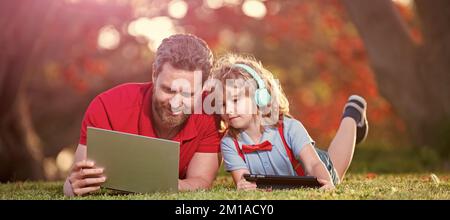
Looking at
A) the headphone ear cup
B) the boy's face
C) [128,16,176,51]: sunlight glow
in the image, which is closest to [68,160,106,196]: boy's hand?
the boy's face

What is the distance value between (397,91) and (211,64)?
197 inches

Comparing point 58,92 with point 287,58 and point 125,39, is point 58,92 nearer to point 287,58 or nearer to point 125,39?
point 125,39

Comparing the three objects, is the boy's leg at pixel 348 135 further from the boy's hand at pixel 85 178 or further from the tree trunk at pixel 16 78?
the tree trunk at pixel 16 78

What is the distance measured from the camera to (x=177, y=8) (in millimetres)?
13891

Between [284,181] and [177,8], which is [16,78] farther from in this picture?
[284,181]

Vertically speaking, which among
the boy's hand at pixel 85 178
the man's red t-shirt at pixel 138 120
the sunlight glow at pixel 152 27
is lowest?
the boy's hand at pixel 85 178

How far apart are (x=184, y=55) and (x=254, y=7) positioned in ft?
33.5

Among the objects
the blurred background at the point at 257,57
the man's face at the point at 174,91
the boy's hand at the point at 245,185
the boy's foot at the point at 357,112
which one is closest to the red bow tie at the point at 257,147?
the boy's hand at the point at 245,185

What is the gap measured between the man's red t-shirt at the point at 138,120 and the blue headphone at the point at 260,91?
1.22ft

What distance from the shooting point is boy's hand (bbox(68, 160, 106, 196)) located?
4188 millimetres

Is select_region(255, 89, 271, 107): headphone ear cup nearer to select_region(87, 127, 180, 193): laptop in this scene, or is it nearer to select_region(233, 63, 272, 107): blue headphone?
select_region(233, 63, 272, 107): blue headphone

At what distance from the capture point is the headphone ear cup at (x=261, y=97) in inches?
193

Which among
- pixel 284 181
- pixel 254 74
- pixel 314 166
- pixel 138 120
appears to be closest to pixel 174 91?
pixel 138 120
